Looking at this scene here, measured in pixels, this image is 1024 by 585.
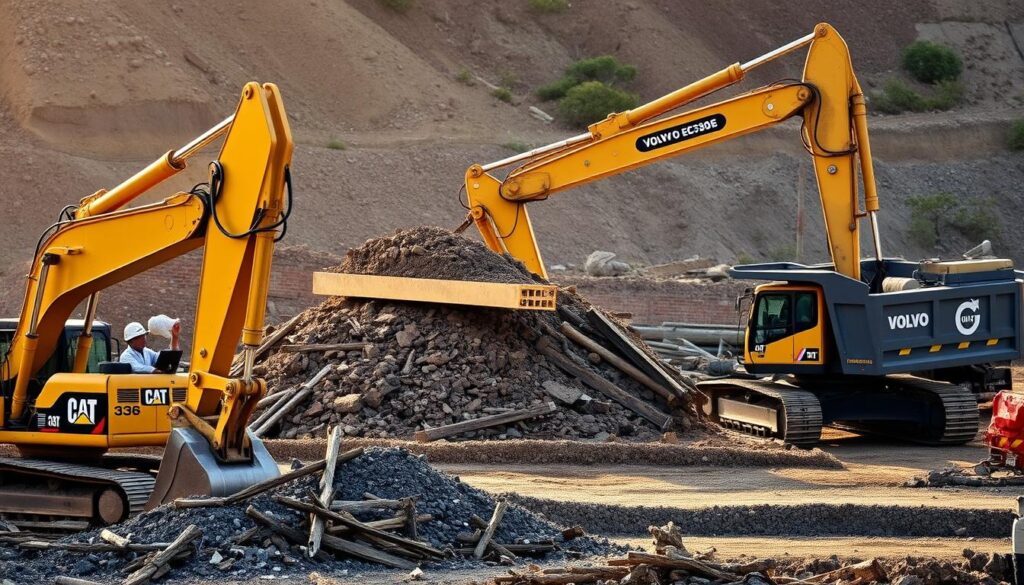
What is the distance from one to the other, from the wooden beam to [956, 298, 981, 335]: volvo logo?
5.13 meters

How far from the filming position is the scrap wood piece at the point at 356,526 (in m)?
9.37

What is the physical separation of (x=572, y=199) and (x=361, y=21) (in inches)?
355

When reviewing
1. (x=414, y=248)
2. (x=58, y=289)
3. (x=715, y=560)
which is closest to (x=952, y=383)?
(x=414, y=248)

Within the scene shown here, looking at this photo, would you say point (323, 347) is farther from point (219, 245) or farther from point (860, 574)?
point (860, 574)

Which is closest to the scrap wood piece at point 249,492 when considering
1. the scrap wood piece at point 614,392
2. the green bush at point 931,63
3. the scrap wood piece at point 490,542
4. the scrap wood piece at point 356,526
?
the scrap wood piece at point 356,526

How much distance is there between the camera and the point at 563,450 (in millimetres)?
15617

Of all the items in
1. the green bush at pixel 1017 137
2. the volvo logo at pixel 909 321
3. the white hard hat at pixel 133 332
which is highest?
the green bush at pixel 1017 137

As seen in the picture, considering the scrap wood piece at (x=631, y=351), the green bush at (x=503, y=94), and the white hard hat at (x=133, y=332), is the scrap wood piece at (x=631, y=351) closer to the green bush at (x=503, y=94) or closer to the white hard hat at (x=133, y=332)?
the white hard hat at (x=133, y=332)

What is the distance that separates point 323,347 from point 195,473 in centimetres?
768

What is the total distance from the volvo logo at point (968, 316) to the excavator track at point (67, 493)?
10654 millimetres

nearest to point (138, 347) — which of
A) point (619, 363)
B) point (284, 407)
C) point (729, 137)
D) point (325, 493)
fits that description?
point (325, 493)

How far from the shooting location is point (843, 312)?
1686 centimetres

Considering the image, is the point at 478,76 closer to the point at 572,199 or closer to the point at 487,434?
the point at 572,199

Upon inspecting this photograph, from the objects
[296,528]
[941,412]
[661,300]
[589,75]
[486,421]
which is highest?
[589,75]
